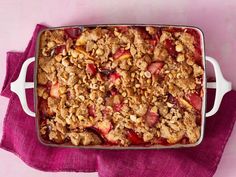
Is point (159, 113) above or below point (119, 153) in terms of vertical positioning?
above

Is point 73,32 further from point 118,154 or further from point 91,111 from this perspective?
point 118,154

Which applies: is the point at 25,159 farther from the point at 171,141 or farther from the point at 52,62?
the point at 171,141

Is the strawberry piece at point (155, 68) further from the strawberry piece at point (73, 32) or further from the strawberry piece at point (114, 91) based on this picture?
the strawberry piece at point (73, 32)

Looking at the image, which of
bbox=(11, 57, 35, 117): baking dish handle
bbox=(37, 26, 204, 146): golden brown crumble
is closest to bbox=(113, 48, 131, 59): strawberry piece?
bbox=(37, 26, 204, 146): golden brown crumble

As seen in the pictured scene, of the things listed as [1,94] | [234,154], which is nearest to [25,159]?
[1,94]

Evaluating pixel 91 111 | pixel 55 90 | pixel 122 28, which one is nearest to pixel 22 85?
pixel 55 90
